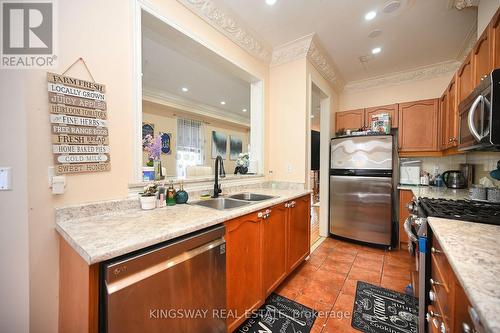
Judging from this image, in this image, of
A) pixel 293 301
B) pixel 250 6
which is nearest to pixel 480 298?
pixel 293 301

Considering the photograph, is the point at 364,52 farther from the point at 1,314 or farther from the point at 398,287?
the point at 1,314

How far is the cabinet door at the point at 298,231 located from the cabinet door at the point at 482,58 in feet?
5.38

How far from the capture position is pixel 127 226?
100 cm

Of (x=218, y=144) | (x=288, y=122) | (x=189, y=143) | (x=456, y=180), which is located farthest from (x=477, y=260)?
(x=218, y=144)

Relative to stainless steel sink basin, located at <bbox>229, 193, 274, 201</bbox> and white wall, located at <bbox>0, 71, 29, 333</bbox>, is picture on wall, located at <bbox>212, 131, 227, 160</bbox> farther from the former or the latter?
white wall, located at <bbox>0, 71, 29, 333</bbox>

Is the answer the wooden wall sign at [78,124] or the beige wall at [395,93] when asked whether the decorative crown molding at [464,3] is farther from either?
the wooden wall sign at [78,124]

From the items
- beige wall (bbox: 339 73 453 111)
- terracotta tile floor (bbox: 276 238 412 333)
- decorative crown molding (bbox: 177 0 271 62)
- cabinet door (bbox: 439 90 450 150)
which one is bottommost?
terracotta tile floor (bbox: 276 238 412 333)

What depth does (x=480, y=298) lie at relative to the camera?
0.48 metres

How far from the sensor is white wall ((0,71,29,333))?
Answer: 0.97 metres

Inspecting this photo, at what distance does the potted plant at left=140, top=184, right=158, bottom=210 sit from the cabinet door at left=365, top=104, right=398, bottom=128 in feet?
10.7

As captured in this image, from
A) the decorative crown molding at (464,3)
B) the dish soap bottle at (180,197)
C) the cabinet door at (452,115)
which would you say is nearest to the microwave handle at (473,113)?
the cabinet door at (452,115)

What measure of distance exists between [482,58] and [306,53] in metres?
1.52

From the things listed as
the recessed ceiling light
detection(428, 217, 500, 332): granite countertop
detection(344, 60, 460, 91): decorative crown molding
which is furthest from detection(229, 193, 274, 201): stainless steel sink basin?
detection(344, 60, 460, 91): decorative crown molding

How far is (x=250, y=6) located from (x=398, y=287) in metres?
3.04
